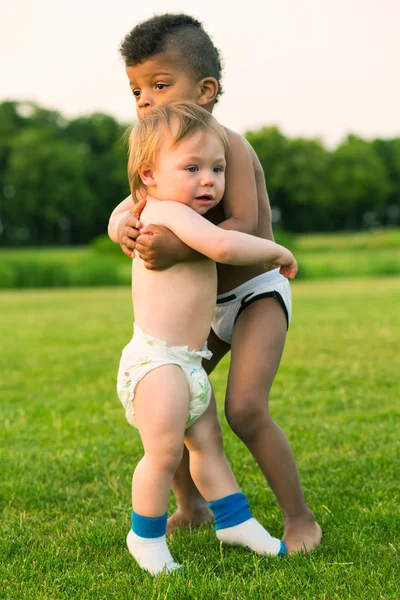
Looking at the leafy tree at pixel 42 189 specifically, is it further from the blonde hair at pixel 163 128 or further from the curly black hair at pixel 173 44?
the blonde hair at pixel 163 128

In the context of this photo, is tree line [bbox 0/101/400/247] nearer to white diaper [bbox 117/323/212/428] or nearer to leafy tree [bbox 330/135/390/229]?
leafy tree [bbox 330/135/390/229]

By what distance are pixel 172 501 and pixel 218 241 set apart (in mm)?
1571

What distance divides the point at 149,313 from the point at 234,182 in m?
0.59

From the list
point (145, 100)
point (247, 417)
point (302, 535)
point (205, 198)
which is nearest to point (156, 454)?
point (247, 417)

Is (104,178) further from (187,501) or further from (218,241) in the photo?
(218,241)

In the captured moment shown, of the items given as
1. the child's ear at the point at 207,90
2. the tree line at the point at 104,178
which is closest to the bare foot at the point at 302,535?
the child's ear at the point at 207,90

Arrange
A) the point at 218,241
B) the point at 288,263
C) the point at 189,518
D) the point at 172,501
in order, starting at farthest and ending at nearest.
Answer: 1. the point at 172,501
2. the point at 189,518
3. the point at 288,263
4. the point at 218,241

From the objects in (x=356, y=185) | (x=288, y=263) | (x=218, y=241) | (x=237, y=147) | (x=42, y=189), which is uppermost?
(x=237, y=147)

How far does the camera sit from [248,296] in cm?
296

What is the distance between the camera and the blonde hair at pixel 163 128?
262 cm

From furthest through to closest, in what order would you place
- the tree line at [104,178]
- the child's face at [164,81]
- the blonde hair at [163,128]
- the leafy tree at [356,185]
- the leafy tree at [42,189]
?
the leafy tree at [356,185], the tree line at [104,178], the leafy tree at [42,189], the child's face at [164,81], the blonde hair at [163,128]

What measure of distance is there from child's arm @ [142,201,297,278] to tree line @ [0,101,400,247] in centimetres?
6178

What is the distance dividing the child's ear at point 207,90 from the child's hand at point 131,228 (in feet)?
1.53

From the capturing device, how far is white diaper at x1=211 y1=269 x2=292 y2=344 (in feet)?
9.66
